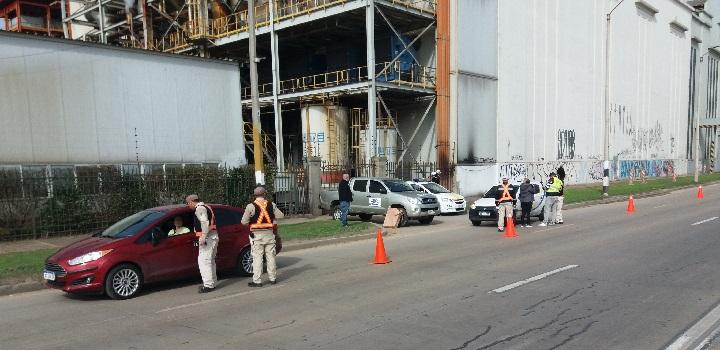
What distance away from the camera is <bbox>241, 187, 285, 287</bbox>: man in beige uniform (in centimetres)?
883

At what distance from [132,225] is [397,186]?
39.5 ft

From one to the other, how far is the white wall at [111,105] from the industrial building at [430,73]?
3.25 ft

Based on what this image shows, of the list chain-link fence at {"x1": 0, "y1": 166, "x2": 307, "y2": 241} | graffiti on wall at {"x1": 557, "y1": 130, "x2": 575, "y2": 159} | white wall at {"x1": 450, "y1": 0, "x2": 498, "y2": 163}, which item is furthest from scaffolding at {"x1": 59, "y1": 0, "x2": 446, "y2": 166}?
graffiti on wall at {"x1": 557, "y1": 130, "x2": 575, "y2": 159}

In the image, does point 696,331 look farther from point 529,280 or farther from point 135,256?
point 135,256

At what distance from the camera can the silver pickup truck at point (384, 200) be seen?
61.1 feet

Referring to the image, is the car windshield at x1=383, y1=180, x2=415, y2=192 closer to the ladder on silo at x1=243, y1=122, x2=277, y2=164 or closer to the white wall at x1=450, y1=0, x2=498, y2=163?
the white wall at x1=450, y1=0, x2=498, y2=163

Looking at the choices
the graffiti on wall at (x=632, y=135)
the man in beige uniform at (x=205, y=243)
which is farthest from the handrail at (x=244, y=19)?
the graffiti on wall at (x=632, y=135)

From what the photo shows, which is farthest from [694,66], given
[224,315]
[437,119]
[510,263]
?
[224,315]

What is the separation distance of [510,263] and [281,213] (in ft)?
37.3

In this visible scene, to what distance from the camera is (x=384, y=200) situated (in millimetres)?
19359

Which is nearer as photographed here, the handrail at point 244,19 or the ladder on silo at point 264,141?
the handrail at point 244,19

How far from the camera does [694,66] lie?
217 feet

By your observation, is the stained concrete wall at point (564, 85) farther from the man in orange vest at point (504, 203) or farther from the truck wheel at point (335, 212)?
the man in orange vest at point (504, 203)

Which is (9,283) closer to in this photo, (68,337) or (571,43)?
(68,337)
